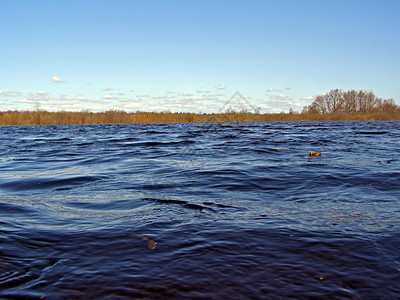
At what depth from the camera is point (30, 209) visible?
14.8ft

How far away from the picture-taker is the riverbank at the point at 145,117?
49656 mm

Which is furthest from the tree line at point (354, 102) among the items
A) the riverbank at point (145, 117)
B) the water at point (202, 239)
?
the water at point (202, 239)

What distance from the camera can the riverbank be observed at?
49.7 m

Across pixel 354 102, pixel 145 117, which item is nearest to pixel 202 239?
pixel 145 117

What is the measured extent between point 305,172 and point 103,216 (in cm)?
Result: 483

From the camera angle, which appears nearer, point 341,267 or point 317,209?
point 341,267

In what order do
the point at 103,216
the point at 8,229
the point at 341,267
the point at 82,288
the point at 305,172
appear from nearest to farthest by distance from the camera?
the point at 82,288, the point at 341,267, the point at 8,229, the point at 103,216, the point at 305,172

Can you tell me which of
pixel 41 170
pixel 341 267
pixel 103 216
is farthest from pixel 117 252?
pixel 41 170

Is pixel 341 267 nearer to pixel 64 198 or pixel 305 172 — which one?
pixel 64 198

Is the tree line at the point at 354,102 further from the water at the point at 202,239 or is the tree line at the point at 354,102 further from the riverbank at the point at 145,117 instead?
the water at the point at 202,239

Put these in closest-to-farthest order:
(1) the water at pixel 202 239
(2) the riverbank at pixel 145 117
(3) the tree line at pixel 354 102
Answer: (1) the water at pixel 202 239 → (2) the riverbank at pixel 145 117 → (3) the tree line at pixel 354 102

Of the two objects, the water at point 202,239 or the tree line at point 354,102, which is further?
the tree line at point 354,102

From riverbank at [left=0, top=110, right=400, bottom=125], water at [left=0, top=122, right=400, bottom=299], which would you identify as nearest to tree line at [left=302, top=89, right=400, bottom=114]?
riverbank at [left=0, top=110, right=400, bottom=125]

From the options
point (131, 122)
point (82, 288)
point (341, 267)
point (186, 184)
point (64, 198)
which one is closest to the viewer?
point (82, 288)
